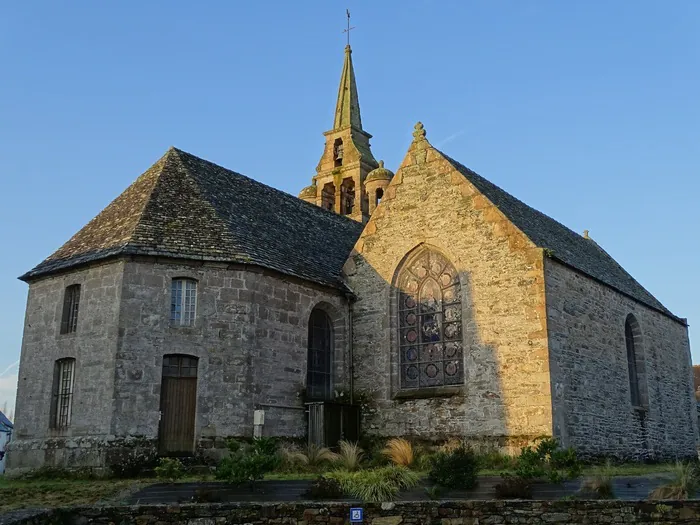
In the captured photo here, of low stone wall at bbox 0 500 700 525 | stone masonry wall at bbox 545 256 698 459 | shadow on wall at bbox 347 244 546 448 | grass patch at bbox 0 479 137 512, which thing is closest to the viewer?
low stone wall at bbox 0 500 700 525

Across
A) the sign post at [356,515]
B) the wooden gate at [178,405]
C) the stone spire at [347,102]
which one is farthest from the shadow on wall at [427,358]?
the stone spire at [347,102]

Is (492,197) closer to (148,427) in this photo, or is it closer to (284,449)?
(284,449)

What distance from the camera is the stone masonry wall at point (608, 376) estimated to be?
764 inches

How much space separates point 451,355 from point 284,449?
18.3ft

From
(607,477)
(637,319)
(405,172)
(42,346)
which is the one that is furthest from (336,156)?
(607,477)

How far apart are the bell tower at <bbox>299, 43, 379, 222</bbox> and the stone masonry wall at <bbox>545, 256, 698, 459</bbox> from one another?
1560 cm

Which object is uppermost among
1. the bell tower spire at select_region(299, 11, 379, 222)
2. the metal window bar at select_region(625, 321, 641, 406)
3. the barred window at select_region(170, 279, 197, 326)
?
the bell tower spire at select_region(299, 11, 379, 222)

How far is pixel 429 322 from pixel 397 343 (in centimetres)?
128

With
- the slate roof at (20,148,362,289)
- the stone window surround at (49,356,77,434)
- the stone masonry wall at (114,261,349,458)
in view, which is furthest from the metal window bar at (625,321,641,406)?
the stone window surround at (49,356,77,434)

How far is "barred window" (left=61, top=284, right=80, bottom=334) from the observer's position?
20141mm

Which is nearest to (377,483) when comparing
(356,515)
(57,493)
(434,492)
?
(434,492)

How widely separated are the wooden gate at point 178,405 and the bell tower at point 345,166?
18.7 metres

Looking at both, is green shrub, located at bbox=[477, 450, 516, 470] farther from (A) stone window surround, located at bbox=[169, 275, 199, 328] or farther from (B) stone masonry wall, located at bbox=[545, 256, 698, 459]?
(A) stone window surround, located at bbox=[169, 275, 199, 328]

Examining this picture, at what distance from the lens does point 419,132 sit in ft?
76.0
